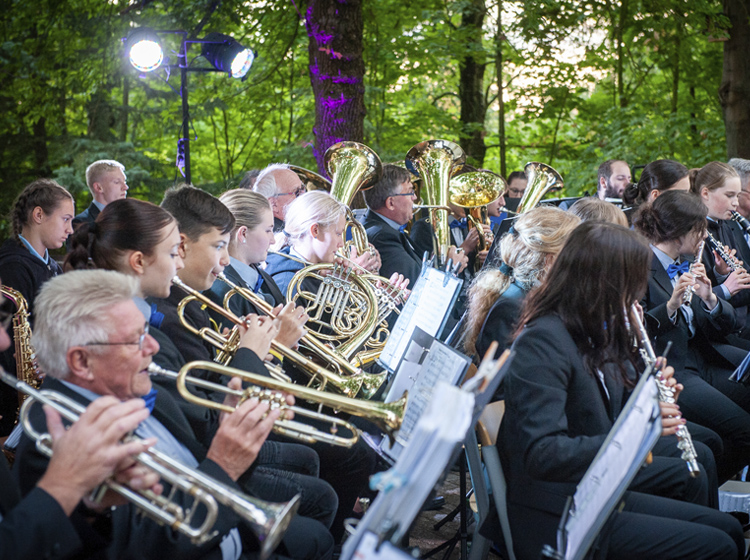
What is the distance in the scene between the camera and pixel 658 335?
4086 millimetres

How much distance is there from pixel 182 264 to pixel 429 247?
342 centimetres

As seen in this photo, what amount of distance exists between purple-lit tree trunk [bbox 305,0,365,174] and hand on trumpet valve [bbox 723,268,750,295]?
3796 mm

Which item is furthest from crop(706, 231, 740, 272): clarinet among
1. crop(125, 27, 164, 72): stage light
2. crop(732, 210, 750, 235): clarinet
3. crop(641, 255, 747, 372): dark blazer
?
crop(125, 27, 164, 72): stage light

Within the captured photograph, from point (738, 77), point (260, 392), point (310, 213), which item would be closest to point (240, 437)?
point (260, 392)

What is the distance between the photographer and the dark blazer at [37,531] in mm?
1559

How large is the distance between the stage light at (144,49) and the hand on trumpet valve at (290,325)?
4.82 meters

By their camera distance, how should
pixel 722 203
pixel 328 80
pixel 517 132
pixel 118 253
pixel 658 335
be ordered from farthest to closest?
pixel 517 132
pixel 328 80
pixel 722 203
pixel 658 335
pixel 118 253

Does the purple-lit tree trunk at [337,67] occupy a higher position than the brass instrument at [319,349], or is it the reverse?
the purple-lit tree trunk at [337,67]

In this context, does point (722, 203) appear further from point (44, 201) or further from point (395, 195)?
point (44, 201)

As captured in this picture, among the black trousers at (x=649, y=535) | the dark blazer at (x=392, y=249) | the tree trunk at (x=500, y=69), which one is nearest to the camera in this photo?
the black trousers at (x=649, y=535)

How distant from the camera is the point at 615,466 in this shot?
1.79m

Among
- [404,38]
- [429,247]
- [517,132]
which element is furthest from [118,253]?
[517,132]

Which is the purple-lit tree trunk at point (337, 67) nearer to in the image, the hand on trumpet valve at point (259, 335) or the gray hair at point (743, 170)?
the gray hair at point (743, 170)

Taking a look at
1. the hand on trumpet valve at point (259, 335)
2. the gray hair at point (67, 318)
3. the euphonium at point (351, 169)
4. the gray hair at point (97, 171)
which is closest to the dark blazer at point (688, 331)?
the euphonium at point (351, 169)
